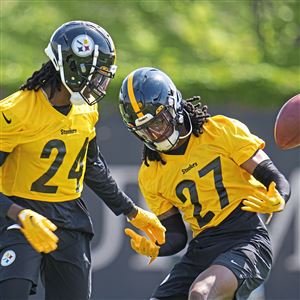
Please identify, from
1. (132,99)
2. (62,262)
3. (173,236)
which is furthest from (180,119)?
(62,262)

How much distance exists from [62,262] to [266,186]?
1260 millimetres

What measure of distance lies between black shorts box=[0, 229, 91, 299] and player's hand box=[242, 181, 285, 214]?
98 centimetres

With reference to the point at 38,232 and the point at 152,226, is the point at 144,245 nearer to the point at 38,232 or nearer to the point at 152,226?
the point at 152,226

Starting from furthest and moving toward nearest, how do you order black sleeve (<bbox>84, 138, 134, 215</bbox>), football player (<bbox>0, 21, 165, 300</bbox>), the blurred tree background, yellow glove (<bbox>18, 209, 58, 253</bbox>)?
1. the blurred tree background
2. black sleeve (<bbox>84, 138, 134, 215</bbox>)
3. football player (<bbox>0, 21, 165, 300</bbox>)
4. yellow glove (<bbox>18, 209, 58, 253</bbox>)

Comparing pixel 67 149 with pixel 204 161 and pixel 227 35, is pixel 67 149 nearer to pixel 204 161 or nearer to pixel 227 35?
pixel 204 161

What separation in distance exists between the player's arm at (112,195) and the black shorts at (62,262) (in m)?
0.32

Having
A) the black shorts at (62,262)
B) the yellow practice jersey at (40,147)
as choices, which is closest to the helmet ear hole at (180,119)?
the yellow practice jersey at (40,147)

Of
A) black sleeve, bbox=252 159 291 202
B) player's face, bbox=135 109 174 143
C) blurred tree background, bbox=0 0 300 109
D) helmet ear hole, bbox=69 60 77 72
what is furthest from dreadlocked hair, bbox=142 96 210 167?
blurred tree background, bbox=0 0 300 109

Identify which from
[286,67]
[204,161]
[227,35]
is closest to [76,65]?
[204,161]

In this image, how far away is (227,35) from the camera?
46.7ft

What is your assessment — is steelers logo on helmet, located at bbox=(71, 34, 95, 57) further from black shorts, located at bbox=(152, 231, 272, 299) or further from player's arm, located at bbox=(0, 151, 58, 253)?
black shorts, located at bbox=(152, 231, 272, 299)

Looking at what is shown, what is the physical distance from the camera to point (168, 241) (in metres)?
5.91

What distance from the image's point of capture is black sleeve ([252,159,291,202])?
5461mm

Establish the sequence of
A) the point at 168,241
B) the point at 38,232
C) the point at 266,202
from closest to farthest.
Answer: the point at 38,232
the point at 266,202
the point at 168,241
